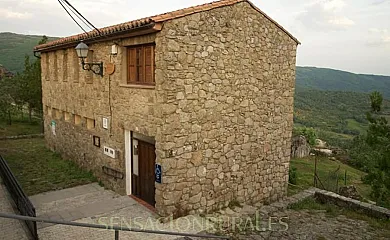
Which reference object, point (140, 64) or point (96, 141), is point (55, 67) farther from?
point (140, 64)

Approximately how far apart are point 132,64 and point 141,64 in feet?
1.48

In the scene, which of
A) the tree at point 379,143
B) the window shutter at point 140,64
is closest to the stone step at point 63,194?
the window shutter at point 140,64

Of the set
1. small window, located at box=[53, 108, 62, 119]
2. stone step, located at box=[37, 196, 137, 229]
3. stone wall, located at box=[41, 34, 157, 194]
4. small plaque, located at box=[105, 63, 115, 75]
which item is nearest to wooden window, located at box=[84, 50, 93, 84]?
stone wall, located at box=[41, 34, 157, 194]

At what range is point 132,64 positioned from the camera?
26.3 ft

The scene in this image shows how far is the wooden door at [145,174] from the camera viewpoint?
783cm

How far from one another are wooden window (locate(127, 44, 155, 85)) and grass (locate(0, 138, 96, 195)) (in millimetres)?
4255

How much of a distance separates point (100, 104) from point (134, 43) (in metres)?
2.77

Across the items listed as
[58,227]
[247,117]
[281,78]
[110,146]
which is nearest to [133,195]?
[110,146]

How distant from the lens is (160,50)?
21.4 feet

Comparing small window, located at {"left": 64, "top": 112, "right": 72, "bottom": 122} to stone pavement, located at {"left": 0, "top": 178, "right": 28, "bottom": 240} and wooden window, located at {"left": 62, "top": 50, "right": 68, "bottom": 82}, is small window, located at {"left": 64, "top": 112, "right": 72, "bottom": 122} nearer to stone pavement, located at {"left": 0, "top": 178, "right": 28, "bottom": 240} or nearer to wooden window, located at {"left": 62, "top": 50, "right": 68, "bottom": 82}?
wooden window, located at {"left": 62, "top": 50, "right": 68, "bottom": 82}

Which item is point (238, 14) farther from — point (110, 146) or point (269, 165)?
point (110, 146)

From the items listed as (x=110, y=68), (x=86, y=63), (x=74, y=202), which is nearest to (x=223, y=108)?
(x=110, y=68)

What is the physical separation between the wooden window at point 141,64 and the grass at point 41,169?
426 centimetres

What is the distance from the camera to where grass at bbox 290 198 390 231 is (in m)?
8.05
